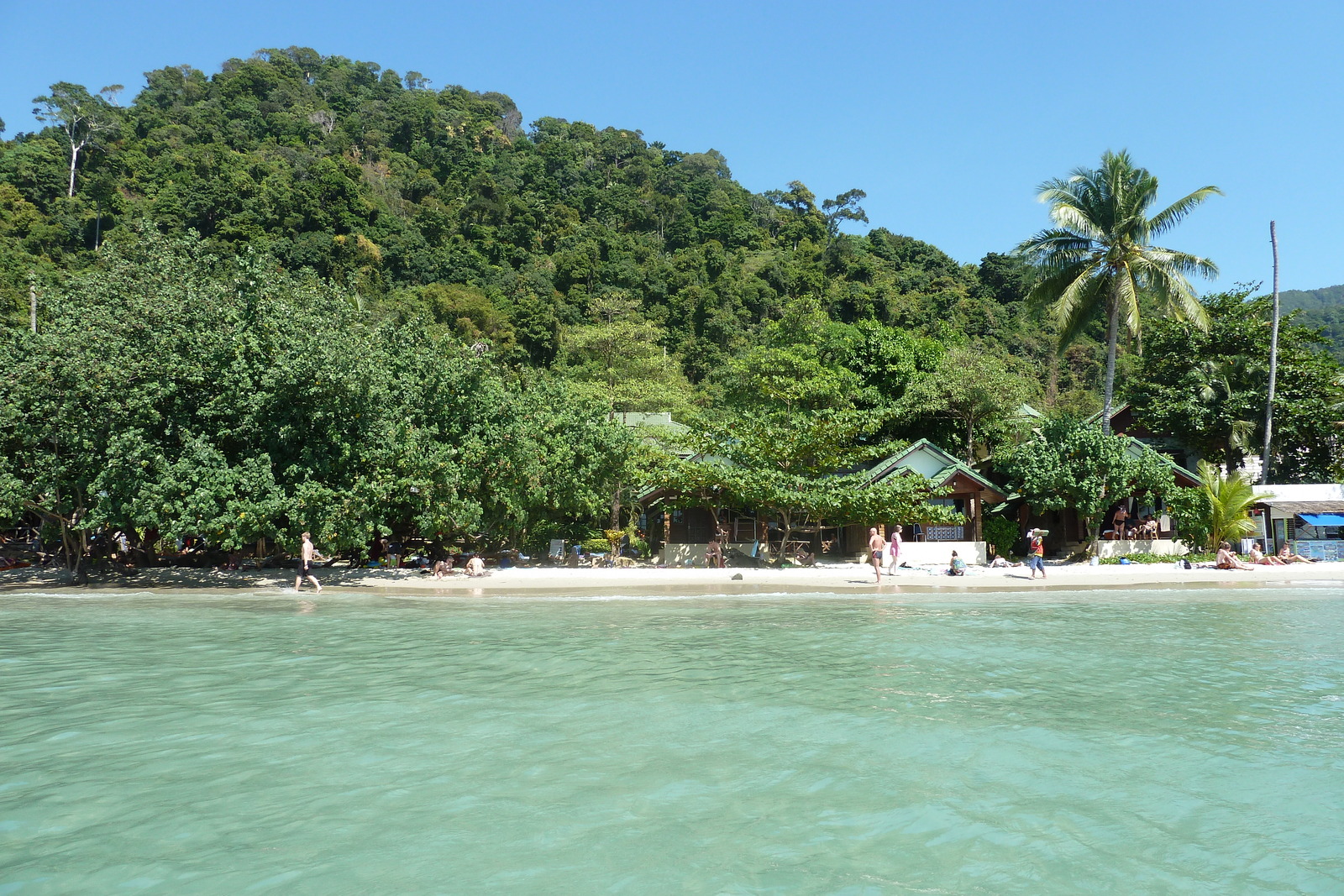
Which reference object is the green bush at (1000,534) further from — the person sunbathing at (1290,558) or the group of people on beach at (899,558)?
the person sunbathing at (1290,558)

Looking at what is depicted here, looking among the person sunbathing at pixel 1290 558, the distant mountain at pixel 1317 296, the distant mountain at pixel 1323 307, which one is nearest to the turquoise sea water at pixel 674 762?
the person sunbathing at pixel 1290 558

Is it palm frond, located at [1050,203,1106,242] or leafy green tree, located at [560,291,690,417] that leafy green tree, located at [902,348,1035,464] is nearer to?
palm frond, located at [1050,203,1106,242]

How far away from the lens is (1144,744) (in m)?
7.89

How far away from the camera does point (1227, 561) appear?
22156 millimetres

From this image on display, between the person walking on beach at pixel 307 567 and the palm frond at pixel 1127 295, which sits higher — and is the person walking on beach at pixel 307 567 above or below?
below

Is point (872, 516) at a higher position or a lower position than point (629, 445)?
lower

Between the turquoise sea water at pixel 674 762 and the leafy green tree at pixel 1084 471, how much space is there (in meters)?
9.77

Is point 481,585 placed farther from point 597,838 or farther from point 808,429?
point 597,838

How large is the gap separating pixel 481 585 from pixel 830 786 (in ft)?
48.0

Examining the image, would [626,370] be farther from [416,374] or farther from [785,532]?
[416,374]

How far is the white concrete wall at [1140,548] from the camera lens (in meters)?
24.6

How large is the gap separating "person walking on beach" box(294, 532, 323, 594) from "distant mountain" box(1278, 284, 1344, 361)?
10409 cm

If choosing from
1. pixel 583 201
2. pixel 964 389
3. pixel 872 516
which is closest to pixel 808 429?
pixel 872 516

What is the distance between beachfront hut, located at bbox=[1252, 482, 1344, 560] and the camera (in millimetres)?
24312
